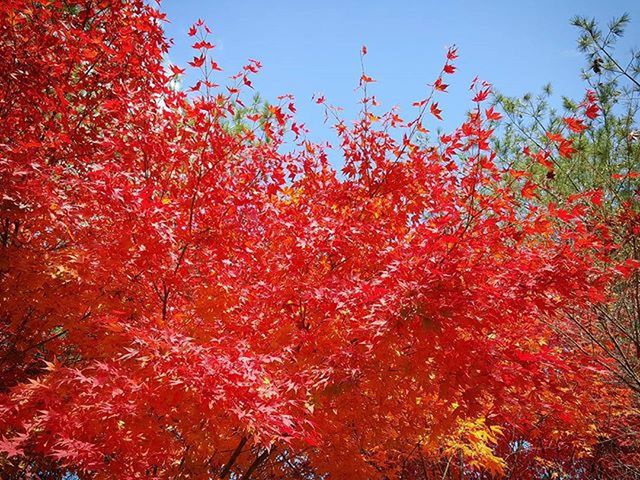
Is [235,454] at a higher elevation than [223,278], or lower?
lower

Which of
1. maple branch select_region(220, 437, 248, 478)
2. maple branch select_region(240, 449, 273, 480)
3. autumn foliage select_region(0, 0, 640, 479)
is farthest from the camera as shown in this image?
maple branch select_region(240, 449, 273, 480)

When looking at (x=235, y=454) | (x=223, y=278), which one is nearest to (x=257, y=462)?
(x=235, y=454)

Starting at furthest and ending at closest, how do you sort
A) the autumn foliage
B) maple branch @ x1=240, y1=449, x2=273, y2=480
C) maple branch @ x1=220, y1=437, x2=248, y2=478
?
maple branch @ x1=240, y1=449, x2=273, y2=480, maple branch @ x1=220, y1=437, x2=248, y2=478, the autumn foliage

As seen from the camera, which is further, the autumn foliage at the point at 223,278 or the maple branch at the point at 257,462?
the maple branch at the point at 257,462

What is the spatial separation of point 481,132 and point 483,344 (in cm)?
204

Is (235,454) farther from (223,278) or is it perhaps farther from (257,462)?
(223,278)

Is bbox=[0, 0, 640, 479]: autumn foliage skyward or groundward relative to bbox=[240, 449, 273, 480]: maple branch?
skyward

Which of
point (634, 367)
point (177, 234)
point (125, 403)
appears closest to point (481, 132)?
point (177, 234)

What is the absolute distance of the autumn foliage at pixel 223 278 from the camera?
3441 millimetres

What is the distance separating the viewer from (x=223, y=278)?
4.30 metres

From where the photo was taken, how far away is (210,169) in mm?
4406

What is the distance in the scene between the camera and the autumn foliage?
11.3ft

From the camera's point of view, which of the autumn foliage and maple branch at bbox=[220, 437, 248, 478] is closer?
the autumn foliage

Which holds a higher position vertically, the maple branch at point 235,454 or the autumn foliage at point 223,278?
the autumn foliage at point 223,278
